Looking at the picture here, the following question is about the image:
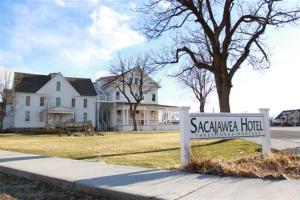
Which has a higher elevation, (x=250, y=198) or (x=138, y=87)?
(x=138, y=87)

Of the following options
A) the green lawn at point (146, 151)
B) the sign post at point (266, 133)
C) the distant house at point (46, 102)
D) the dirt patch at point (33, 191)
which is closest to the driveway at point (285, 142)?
the green lawn at point (146, 151)

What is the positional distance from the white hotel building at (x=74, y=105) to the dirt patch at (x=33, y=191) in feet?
183

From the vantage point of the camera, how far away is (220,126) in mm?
11141

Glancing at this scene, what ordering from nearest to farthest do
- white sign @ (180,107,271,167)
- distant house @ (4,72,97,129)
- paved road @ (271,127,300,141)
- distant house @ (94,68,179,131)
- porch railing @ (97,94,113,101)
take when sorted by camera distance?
white sign @ (180,107,271,167), paved road @ (271,127,300,141), distant house @ (4,72,97,129), distant house @ (94,68,179,131), porch railing @ (97,94,113,101)

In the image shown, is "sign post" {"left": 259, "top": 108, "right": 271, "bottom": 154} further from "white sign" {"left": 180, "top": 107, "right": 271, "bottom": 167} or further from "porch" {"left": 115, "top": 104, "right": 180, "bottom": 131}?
"porch" {"left": 115, "top": 104, "right": 180, "bottom": 131}

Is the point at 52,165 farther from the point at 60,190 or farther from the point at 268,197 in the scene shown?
the point at 268,197

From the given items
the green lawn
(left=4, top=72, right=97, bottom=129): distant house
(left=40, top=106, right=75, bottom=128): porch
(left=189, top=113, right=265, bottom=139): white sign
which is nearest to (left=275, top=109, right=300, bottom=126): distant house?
(left=4, top=72, right=97, bottom=129): distant house

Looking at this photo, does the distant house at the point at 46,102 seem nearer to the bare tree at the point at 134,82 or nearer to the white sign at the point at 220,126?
the bare tree at the point at 134,82

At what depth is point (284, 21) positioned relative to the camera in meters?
25.4

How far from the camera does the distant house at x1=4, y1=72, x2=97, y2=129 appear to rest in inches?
2530

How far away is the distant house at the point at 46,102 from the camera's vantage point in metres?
64.2

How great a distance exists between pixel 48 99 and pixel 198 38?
40.2 meters

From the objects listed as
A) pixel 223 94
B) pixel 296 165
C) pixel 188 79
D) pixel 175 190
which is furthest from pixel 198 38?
pixel 188 79

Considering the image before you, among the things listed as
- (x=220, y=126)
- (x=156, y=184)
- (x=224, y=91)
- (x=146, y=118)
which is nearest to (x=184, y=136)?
(x=220, y=126)
